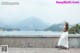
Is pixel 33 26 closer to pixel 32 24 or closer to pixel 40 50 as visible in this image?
pixel 32 24

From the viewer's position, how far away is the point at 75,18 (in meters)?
12.9

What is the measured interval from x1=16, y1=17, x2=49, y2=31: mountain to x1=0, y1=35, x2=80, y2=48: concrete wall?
40 cm

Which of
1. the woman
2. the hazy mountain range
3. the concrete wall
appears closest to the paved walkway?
the woman

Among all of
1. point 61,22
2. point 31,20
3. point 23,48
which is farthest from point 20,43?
point 61,22

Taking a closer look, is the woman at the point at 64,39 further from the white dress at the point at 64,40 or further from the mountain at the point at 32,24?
the mountain at the point at 32,24

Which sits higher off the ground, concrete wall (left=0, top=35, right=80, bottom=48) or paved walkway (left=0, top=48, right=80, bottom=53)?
concrete wall (left=0, top=35, right=80, bottom=48)

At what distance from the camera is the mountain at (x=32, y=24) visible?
505 inches

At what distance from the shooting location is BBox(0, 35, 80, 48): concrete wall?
42.8ft

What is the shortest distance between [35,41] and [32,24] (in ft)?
2.43

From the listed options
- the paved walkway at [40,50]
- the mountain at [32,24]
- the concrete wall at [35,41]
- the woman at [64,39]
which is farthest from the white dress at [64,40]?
the mountain at [32,24]

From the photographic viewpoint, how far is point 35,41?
13.1 meters

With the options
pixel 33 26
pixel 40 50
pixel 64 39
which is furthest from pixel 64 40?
pixel 33 26

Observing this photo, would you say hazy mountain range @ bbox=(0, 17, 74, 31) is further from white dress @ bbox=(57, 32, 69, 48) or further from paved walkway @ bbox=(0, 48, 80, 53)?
paved walkway @ bbox=(0, 48, 80, 53)

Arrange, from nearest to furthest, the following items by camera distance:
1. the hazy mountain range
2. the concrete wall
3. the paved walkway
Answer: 1. the paved walkway
2. the hazy mountain range
3. the concrete wall
